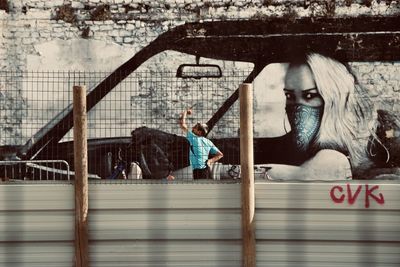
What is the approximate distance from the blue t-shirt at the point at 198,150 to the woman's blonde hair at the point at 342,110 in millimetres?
3838

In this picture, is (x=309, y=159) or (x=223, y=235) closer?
(x=223, y=235)

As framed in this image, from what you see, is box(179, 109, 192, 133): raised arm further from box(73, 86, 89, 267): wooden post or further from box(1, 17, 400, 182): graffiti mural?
box(73, 86, 89, 267): wooden post

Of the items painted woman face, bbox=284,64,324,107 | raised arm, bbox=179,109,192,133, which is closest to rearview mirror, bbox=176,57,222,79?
raised arm, bbox=179,109,192,133

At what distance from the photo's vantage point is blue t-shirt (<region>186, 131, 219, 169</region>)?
318 inches

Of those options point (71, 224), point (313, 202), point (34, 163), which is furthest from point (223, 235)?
point (34, 163)

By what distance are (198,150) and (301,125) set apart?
420 cm

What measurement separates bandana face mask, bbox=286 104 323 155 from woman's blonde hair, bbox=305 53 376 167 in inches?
4.1

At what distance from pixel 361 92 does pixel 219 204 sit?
8224 mm

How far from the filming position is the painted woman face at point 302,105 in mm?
13117

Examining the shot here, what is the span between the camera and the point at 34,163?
452 inches

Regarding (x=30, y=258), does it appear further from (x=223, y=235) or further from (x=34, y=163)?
(x=34, y=163)

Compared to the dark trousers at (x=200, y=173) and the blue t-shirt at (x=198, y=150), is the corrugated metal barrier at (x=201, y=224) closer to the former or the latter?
the dark trousers at (x=200, y=173)

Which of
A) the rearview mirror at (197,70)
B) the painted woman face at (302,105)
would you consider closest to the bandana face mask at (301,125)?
the painted woman face at (302,105)

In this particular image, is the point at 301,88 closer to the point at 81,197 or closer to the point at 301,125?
the point at 301,125
